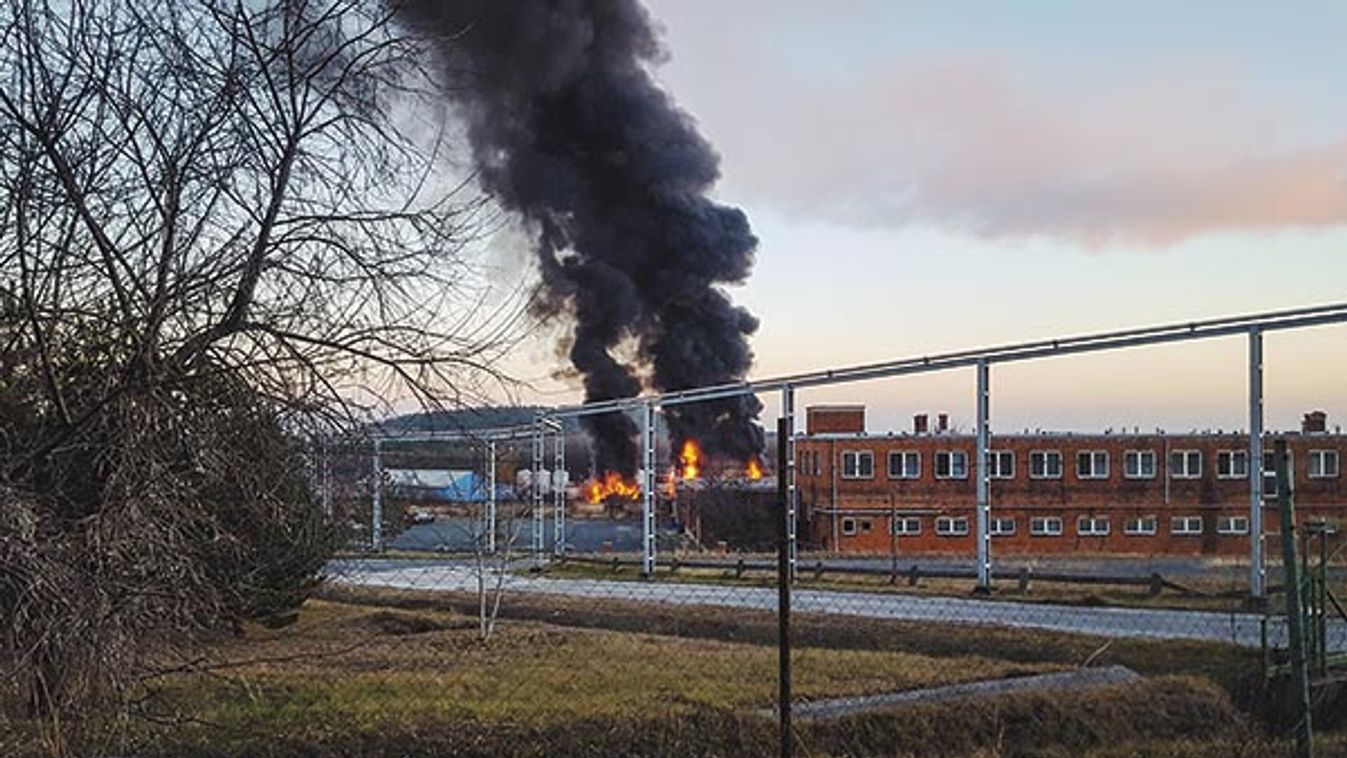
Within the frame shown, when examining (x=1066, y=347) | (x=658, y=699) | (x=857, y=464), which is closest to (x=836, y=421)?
(x=857, y=464)

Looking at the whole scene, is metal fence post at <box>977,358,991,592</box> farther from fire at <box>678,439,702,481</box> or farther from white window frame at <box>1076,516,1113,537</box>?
white window frame at <box>1076,516,1113,537</box>

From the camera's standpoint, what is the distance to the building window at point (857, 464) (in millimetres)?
38969

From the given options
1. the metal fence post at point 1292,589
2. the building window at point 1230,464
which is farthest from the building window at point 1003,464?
the metal fence post at point 1292,589

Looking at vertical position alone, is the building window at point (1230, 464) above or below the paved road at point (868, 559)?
above

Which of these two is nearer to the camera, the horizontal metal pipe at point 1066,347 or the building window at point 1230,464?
the horizontal metal pipe at point 1066,347

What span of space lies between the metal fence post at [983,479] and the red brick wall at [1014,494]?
17480 mm

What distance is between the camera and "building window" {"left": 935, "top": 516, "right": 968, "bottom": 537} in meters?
40.3

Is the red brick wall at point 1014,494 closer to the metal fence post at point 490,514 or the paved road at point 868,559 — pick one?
the paved road at point 868,559

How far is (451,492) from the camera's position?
8867mm

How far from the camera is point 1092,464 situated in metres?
39.8

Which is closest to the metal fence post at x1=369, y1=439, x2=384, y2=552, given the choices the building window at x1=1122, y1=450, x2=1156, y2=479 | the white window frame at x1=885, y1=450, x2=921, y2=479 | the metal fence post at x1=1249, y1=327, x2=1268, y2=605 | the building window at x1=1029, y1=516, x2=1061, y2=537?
the metal fence post at x1=1249, y1=327, x2=1268, y2=605

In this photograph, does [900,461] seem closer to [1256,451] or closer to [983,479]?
[983,479]

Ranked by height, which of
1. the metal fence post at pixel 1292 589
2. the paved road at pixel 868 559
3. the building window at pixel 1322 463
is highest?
the building window at pixel 1322 463

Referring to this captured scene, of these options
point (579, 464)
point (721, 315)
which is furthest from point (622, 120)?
point (579, 464)
